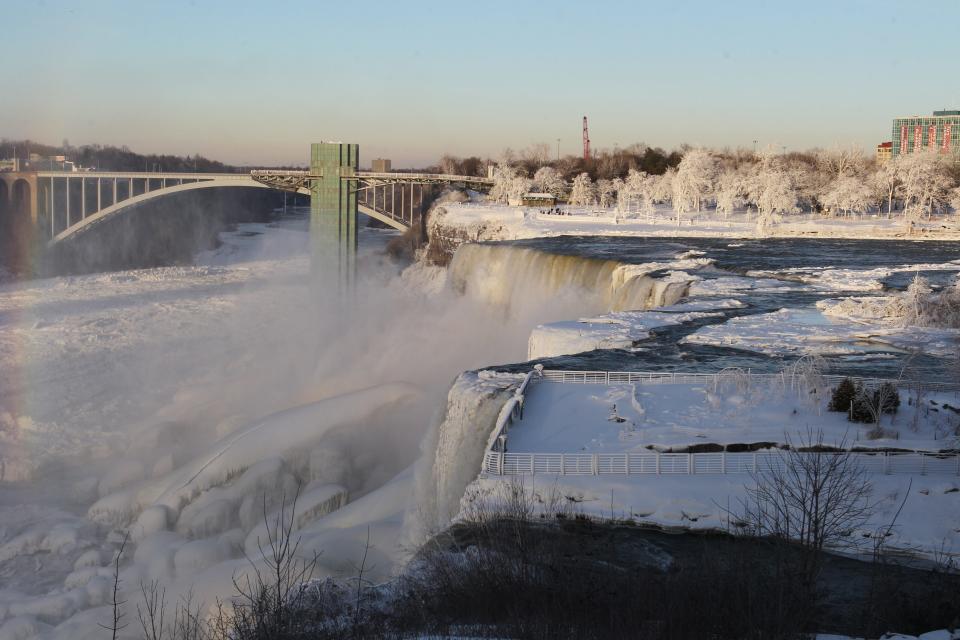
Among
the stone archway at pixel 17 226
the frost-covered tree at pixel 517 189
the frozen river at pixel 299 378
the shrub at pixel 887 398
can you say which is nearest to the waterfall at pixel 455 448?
the frozen river at pixel 299 378

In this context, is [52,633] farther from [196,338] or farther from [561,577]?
[196,338]

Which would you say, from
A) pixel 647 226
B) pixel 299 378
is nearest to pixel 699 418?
pixel 299 378

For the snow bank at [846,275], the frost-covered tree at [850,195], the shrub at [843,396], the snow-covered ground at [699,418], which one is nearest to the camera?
Result: the snow-covered ground at [699,418]

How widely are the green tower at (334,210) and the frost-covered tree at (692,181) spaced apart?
14.8m

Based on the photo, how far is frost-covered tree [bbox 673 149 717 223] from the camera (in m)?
48.8

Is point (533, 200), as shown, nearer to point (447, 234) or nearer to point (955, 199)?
point (447, 234)

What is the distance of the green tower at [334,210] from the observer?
144 ft

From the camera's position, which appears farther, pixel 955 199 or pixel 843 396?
pixel 955 199

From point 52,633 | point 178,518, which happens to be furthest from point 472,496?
point 178,518

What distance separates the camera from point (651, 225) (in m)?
43.2

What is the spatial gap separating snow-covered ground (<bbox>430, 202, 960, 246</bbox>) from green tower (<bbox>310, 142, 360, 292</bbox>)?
435 centimetres

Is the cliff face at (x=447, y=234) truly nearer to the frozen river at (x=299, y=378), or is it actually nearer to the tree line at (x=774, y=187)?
the frozen river at (x=299, y=378)

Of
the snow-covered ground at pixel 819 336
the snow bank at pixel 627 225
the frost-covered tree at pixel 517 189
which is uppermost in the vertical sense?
the frost-covered tree at pixel 517 189

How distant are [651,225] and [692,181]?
756cm
